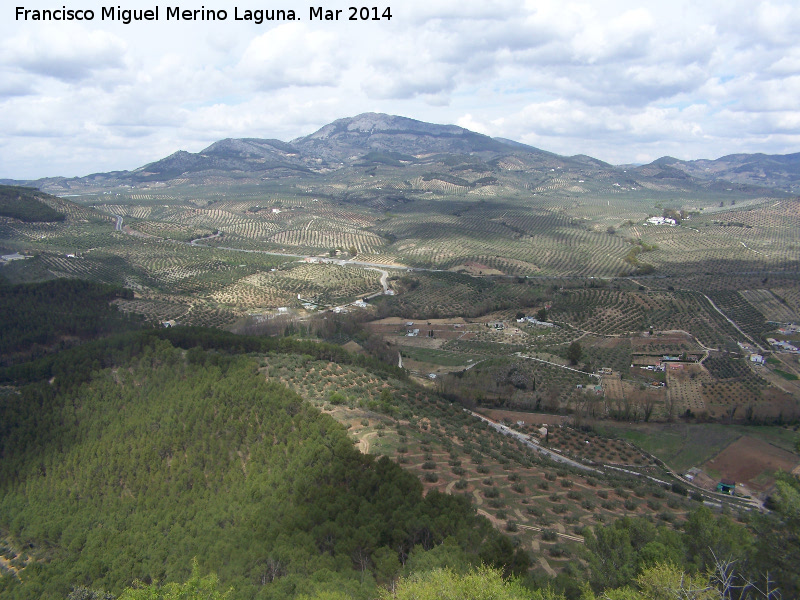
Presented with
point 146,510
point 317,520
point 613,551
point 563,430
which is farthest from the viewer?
point 563,430

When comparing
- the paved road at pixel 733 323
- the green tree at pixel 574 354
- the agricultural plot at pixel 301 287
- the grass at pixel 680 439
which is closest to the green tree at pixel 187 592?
the grass at pixel 680 439

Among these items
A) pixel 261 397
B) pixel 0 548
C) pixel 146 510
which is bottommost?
pixel 0 548

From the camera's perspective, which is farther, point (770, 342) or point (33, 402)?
point (770, 342)

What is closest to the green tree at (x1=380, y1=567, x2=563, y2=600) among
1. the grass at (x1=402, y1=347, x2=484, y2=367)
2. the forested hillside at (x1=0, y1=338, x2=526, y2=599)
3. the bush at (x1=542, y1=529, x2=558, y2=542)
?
the forested hillside at (x1=0, y1=338, x2=526, y2=599)

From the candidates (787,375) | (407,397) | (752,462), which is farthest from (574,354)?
(407,397)

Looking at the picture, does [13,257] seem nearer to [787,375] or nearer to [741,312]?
[787,375]

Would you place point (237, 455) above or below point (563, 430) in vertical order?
above

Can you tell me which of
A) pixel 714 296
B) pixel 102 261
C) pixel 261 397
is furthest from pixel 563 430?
pixel 102 261

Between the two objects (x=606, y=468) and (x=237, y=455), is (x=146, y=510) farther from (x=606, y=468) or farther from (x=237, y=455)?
(x=606, y=468)

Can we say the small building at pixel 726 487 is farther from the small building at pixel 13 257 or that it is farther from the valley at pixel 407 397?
the small building at pixel 13 257
